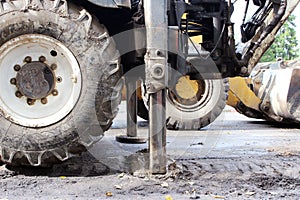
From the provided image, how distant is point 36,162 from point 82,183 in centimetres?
44

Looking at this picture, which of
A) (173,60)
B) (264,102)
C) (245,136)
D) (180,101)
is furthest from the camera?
(264,102)

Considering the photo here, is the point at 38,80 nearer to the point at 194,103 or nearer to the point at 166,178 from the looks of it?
the point at 166,178

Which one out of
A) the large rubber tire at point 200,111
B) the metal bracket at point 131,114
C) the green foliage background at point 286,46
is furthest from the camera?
the green foliage background at point 286,46

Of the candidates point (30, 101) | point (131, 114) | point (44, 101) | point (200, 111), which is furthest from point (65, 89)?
point (200, 111)

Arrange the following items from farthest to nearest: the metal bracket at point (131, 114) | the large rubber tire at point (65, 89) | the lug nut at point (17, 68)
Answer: the metal bracket at point (131, 114)
the lug nut at point (17, 68)
the large rubber tire at point (65, 89)

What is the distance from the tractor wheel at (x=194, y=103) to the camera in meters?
8.59

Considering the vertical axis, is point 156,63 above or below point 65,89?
above

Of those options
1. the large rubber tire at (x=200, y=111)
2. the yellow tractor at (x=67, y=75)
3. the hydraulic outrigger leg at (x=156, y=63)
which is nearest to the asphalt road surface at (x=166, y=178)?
the yellow tractor at (x=67, y=75)

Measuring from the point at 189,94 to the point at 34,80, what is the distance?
5313mm

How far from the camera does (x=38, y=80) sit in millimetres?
3975

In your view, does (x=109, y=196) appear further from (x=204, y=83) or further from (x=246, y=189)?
(x=204, y=83)

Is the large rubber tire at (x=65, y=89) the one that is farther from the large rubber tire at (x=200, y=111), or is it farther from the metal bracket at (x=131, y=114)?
the large rubber tire at (x=200, y=111)

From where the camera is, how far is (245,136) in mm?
Answer: 7797

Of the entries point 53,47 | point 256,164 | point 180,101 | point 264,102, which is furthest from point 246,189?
point 264,102
